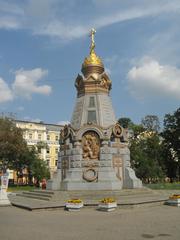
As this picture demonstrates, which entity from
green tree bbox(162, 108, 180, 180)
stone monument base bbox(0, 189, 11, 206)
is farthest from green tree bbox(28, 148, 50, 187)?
stone monument base bbox(0, 189, 11, 206)

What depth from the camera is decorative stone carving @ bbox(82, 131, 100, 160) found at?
2291 cm

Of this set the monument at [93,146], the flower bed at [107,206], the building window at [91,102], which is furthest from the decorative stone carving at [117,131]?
the flower bed at [107,206]

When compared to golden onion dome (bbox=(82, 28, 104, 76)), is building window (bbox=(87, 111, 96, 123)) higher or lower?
lower

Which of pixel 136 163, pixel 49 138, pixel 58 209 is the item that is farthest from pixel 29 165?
pixel 58 209

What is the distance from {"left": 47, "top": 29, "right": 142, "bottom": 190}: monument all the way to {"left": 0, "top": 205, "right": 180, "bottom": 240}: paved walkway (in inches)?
228

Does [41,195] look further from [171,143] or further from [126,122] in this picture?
[171,143]

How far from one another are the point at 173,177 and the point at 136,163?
11933mm

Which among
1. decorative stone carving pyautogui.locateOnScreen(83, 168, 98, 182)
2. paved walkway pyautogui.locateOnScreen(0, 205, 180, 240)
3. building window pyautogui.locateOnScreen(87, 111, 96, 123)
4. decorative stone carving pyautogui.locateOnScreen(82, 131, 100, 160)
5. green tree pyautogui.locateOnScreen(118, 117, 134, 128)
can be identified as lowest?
paved walkway pyautogui.locateOnScreen(0, 205, 180, 240)

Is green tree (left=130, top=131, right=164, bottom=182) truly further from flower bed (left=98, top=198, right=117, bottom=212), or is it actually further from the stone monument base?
flower bed (left=98, top=198, right=117, bottom=212)

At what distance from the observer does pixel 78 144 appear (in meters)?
23.1

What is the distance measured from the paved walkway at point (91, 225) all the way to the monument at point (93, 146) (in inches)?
228

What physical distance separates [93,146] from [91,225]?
36.3 feet

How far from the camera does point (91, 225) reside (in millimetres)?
12156

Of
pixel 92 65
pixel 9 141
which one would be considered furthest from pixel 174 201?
pixel 9 141
